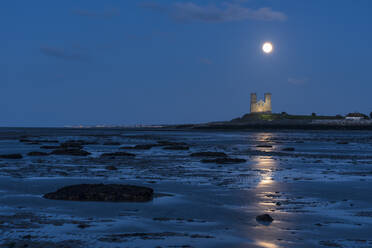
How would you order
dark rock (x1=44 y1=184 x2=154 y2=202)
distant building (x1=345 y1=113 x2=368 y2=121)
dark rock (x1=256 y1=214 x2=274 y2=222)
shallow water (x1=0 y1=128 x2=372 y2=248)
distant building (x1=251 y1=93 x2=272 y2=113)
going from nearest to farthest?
1. shallow water (x1=0 y1=128 x2=372 y2=248)
2. dark rock (x1=256 y1=214 x2=274 y2=222)
3. dark rock (x1=44 y1=184 x2=154 y2=202)
4. distant building (x1=345 y1=113 x2=368 y2=121)
5. distant building (x1=251 y1=93 x2=272 y2=113)

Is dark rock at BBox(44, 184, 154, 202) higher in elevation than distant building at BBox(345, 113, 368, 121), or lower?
lower

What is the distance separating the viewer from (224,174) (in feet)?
52.2

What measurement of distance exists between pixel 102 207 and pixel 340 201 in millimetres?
5338

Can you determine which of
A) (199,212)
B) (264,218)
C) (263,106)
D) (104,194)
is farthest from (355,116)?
(264,218)

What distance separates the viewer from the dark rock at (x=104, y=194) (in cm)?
1034

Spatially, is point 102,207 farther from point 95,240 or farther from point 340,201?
point 340,201

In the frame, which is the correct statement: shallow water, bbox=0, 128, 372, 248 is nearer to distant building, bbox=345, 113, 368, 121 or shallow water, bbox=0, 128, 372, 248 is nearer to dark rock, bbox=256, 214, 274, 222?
dark rock, bbox=256, 214, 274, 222

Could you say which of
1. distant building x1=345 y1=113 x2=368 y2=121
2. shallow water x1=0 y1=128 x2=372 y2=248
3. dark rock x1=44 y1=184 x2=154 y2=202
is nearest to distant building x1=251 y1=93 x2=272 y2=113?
distant building x1=345 y1=113 x2=368 y2=121

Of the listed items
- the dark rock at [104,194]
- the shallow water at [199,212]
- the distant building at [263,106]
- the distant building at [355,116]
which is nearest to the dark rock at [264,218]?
the shallow water at [199,212]

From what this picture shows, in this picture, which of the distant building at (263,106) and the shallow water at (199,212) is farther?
the distant building at (263,106)

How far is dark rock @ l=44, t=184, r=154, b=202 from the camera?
10344 mm

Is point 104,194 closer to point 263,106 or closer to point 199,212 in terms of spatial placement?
point 199,212

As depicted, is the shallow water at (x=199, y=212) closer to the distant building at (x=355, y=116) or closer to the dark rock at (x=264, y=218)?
the dark rock at (x=264, y=218)

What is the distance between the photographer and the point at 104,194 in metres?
10.4
